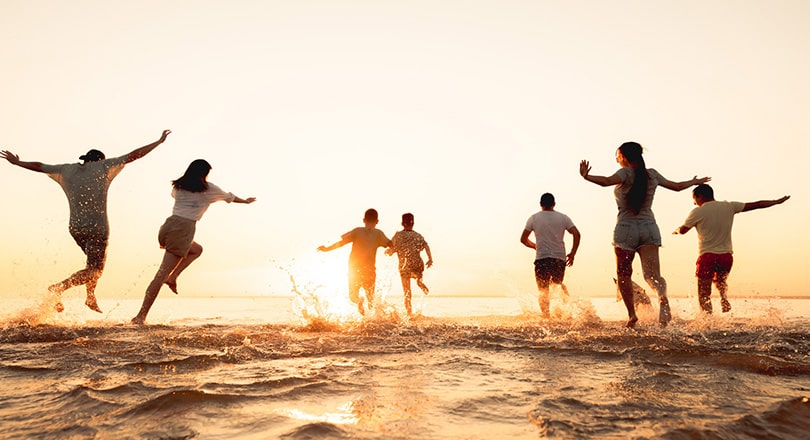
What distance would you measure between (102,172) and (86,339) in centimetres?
324

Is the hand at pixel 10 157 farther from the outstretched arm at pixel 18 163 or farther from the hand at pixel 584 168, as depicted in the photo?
the hand at pixel 584 168

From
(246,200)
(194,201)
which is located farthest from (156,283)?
(246,200)

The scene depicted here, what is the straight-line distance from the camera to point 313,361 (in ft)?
13.1

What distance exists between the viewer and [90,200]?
7.38 meters

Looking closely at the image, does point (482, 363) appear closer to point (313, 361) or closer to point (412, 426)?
point (313, 361)

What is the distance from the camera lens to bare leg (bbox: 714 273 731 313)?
8039mm

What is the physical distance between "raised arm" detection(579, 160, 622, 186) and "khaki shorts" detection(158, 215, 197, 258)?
212 inches

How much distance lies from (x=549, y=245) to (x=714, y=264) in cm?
253

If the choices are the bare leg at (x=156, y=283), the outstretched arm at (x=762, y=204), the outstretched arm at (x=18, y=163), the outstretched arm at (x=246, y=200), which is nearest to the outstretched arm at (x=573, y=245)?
the outstretched arm at (x=762, y=204)

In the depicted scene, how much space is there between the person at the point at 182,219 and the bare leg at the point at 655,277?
5956 mm

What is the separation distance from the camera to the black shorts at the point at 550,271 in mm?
8867

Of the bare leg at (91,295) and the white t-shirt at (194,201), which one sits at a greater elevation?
the white t-shirt at (194,201)

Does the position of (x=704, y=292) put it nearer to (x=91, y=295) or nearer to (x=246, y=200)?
(x=246, y=200)

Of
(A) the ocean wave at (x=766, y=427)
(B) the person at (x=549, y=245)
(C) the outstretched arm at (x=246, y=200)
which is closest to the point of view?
(A) the ocean wave at (x=766, y=427)
